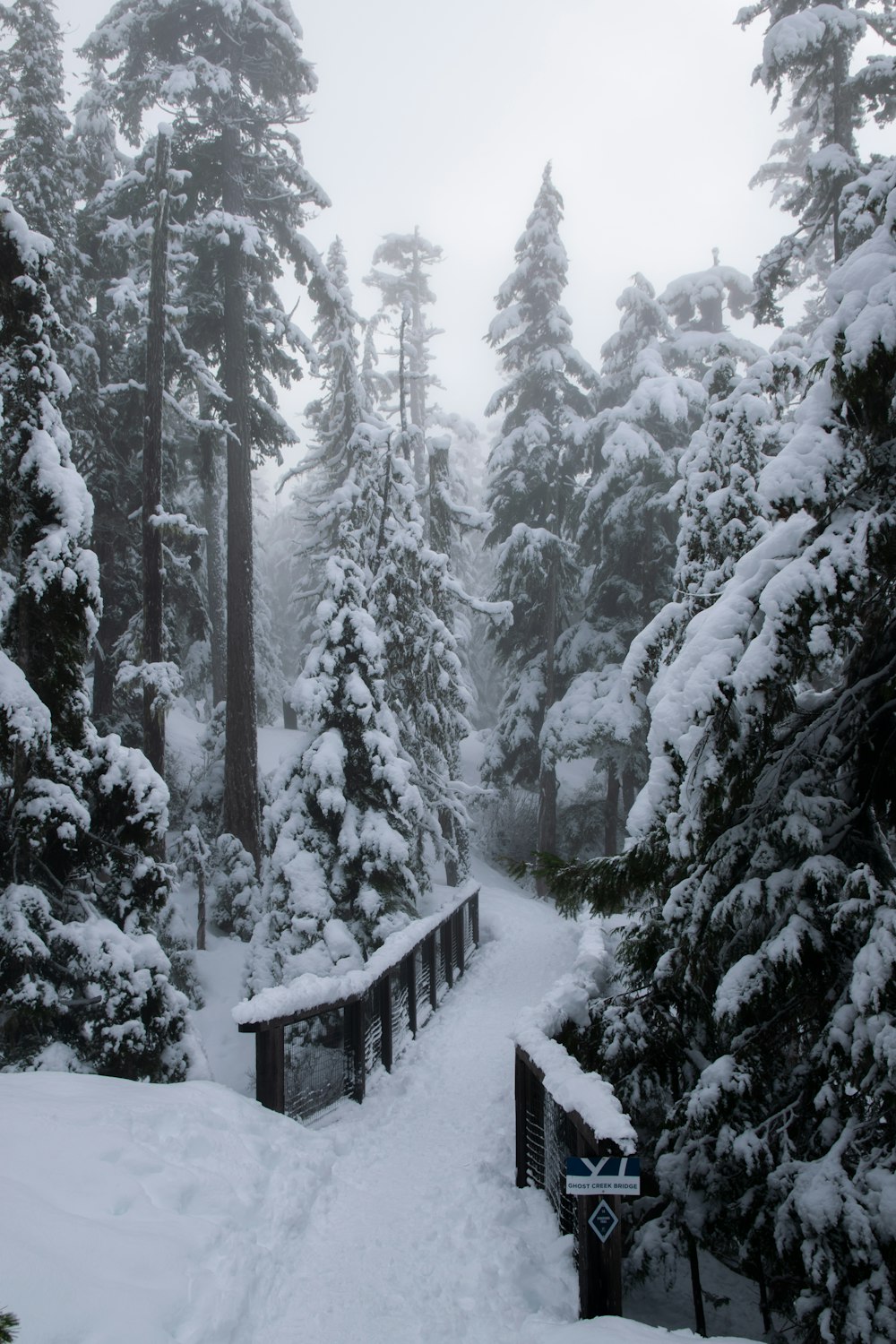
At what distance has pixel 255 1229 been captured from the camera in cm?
463

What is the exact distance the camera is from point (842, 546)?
3.09 m

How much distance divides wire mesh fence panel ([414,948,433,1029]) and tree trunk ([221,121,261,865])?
5.29m

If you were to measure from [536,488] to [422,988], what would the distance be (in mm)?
16604

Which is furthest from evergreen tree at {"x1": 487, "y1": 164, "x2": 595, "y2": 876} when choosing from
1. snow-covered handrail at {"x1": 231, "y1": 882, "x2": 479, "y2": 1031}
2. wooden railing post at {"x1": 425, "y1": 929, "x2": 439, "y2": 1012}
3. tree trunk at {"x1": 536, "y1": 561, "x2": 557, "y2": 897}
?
snow-covered handrail at {"x1": 231, "y1": 882, "x2": 479, "y2": 1031}

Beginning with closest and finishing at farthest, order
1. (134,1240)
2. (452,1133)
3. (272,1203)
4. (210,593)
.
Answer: (134,1240) → (272,1203) → (452,1133) → (210,593)

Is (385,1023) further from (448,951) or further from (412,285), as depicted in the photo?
(412,285)

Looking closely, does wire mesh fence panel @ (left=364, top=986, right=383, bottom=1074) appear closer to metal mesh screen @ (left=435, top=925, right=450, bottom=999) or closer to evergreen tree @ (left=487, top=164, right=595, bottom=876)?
metal mesh screen @ (left=435, top=925, right=450, bottom=999)

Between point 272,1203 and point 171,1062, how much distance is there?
274 cm

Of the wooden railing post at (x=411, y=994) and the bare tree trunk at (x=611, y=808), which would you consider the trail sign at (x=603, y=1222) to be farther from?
the bare tree trunk at (x=611, y=808)

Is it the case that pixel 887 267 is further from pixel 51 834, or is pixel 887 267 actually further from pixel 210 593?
pixel 210 593

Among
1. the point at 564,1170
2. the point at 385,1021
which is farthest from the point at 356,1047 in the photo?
the point at 564,1170

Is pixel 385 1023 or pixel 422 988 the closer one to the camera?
pixel 385 1023

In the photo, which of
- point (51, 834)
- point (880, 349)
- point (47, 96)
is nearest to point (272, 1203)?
point (51, 834)

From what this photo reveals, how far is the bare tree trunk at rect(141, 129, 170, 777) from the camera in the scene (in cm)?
1205
